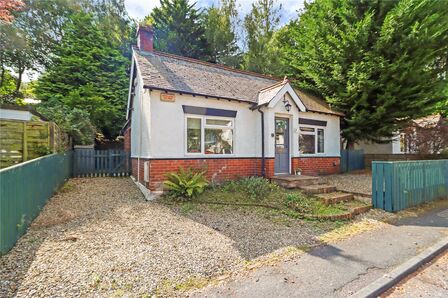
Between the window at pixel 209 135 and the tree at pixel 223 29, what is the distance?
16.8m

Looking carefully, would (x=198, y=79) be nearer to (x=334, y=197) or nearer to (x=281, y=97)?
(x=281, y=97)

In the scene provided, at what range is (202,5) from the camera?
24.8m

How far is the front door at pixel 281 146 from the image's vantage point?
10.6 metres

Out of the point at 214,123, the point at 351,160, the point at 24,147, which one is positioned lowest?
the point at 351,160

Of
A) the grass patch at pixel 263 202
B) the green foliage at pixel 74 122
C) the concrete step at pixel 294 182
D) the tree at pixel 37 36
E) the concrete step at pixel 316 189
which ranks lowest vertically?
the grass patch at pixel 263 202

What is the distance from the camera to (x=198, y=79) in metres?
9.95

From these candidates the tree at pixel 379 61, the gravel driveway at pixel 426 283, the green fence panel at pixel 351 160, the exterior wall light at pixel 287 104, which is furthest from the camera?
the green fence panel at pixel 351 160

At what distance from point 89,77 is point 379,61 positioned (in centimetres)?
2044

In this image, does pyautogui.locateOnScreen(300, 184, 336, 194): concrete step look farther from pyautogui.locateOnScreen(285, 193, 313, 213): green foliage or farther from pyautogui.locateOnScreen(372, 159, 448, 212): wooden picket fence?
pyautogui.locateOnScreen(372, 159, 448, 212): wooden picket fence

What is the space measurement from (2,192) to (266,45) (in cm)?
2370

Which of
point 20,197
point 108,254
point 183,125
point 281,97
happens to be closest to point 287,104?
point 281,97

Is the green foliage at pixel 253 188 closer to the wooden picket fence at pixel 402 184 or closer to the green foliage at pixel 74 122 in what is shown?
the wooden picket fence at pixel 402 184

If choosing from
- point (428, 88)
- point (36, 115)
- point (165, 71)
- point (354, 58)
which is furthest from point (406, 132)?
point (36, 115)

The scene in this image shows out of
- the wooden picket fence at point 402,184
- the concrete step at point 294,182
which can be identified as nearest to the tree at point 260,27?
the concrete step at point 294,182
